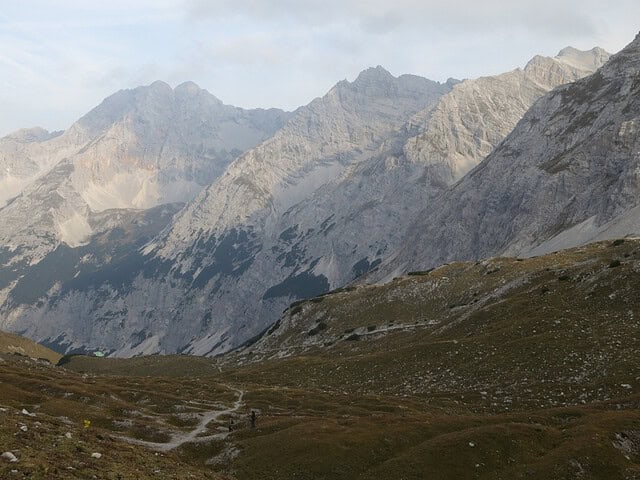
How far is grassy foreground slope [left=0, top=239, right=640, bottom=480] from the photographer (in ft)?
122

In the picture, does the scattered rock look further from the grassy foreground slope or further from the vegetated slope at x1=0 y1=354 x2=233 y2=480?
the grassy foreground slope

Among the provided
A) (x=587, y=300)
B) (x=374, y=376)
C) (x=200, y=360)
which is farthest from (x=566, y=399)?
(x=200, y=360)

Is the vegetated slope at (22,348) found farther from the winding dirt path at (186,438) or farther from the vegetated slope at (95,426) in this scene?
the winding dirt path at (186,438)

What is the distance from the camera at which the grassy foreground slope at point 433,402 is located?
3716cm

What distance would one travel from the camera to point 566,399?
180 ft

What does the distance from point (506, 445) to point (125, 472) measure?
82.3ft

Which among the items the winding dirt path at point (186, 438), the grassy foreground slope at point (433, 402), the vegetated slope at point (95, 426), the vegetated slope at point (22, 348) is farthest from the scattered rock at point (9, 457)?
the vegetated slope at point (22, 348)

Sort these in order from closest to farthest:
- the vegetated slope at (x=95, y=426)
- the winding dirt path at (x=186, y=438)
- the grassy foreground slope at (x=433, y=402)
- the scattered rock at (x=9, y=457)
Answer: the scattered rock at (x=9, y=457), the vegetated slope at (x=95, y=426), the grassy foreground slope at (x=433, y=402), the winding dirt path at (x=186, y=438)

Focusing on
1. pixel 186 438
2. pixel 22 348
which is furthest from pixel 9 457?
pixel 22 348

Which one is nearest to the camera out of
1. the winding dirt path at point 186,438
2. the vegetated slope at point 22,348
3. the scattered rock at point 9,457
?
the scattered rock at point 9,457

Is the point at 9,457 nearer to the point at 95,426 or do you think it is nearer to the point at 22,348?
the point at 95,426

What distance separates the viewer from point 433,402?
62.5 metres

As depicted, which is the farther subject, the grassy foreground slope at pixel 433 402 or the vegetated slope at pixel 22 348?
the vegetated slope at pixel 22 348

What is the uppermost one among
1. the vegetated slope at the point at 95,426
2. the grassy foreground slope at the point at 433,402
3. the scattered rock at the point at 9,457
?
the scattered rock at the point at 9,457
